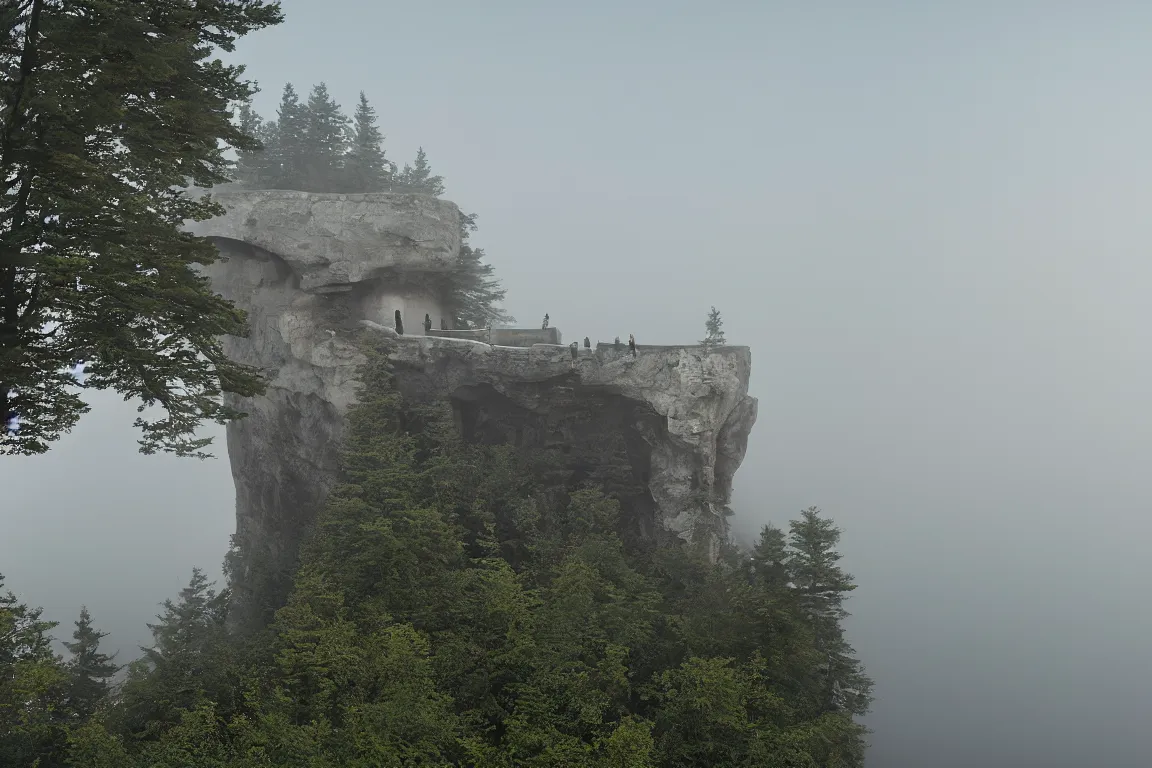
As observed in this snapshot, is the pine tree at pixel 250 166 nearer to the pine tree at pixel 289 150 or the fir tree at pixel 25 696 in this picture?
the pine tree at pixel 289 150

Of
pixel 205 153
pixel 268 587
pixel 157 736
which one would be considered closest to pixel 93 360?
pixel 205 153

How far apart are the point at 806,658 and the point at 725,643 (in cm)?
239

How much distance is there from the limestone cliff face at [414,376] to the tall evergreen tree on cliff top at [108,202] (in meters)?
15.5

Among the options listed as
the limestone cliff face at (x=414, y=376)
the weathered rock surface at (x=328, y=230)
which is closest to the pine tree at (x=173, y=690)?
the limestone cliff face at (x=414, y=376)

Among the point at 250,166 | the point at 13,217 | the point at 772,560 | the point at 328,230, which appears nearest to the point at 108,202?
the point at 13,217

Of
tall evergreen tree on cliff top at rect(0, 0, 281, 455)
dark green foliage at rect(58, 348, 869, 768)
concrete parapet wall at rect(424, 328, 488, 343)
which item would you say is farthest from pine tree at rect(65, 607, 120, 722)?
concrete parapet wall at rect(424, 328, 488, 343)

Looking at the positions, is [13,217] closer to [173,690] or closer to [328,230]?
[173,690]

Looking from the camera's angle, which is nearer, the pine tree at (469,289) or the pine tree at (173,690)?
the pine tree at (173,690)

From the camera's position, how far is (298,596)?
17.6 meters

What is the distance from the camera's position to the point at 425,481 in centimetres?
2373

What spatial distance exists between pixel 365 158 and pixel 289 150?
12.2 ft

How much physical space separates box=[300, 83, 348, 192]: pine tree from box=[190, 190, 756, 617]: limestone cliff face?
6.41 meters

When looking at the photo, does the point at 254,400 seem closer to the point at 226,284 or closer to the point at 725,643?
the point at 226,284

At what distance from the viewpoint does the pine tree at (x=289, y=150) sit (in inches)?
1366
